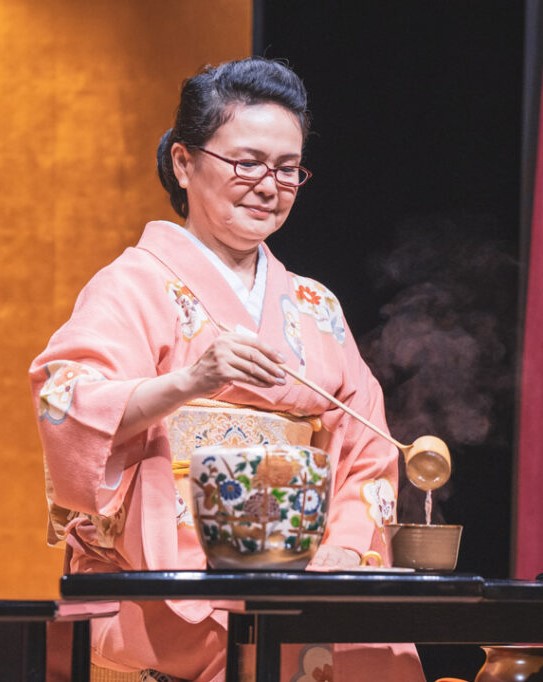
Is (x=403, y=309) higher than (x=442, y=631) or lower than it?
higher

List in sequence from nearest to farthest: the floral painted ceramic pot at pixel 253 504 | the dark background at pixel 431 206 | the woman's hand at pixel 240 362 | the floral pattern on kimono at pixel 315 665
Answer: the floral painted ceramic pot at pixel 253 504 < the woman's hand at pixel 240 362 < the floral pattern on kimono at pixel 315 665 < the dark background at pixel 431 206

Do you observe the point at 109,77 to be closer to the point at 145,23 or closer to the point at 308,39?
the point at 145,23

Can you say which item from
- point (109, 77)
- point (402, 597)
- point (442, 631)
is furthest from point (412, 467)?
point (109, 77)

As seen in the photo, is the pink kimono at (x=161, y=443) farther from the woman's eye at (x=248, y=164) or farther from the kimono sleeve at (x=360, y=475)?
the woman's eye at (x=248, y=164)

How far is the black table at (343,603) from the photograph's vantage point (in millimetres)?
1270

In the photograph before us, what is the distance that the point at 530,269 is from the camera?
3.07 meters

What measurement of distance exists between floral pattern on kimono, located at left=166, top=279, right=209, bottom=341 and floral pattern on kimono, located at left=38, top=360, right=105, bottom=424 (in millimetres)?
275

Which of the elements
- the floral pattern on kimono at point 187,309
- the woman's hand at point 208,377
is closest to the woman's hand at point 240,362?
the woman's hand at point 208,377

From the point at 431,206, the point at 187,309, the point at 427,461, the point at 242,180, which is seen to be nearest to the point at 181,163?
the point at 242,180

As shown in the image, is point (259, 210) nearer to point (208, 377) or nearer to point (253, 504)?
point (208, 377)

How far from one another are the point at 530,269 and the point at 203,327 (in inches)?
48.6

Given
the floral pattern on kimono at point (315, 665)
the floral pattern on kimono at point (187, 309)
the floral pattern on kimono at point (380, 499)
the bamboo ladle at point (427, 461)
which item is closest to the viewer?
the bamboo ladle at point (427, 461)

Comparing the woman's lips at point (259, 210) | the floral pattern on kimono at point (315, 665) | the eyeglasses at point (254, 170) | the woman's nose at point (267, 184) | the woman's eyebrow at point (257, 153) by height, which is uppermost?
the woman's eyebrow at point (257, 153)

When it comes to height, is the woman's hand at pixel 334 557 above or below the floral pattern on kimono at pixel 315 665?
above
